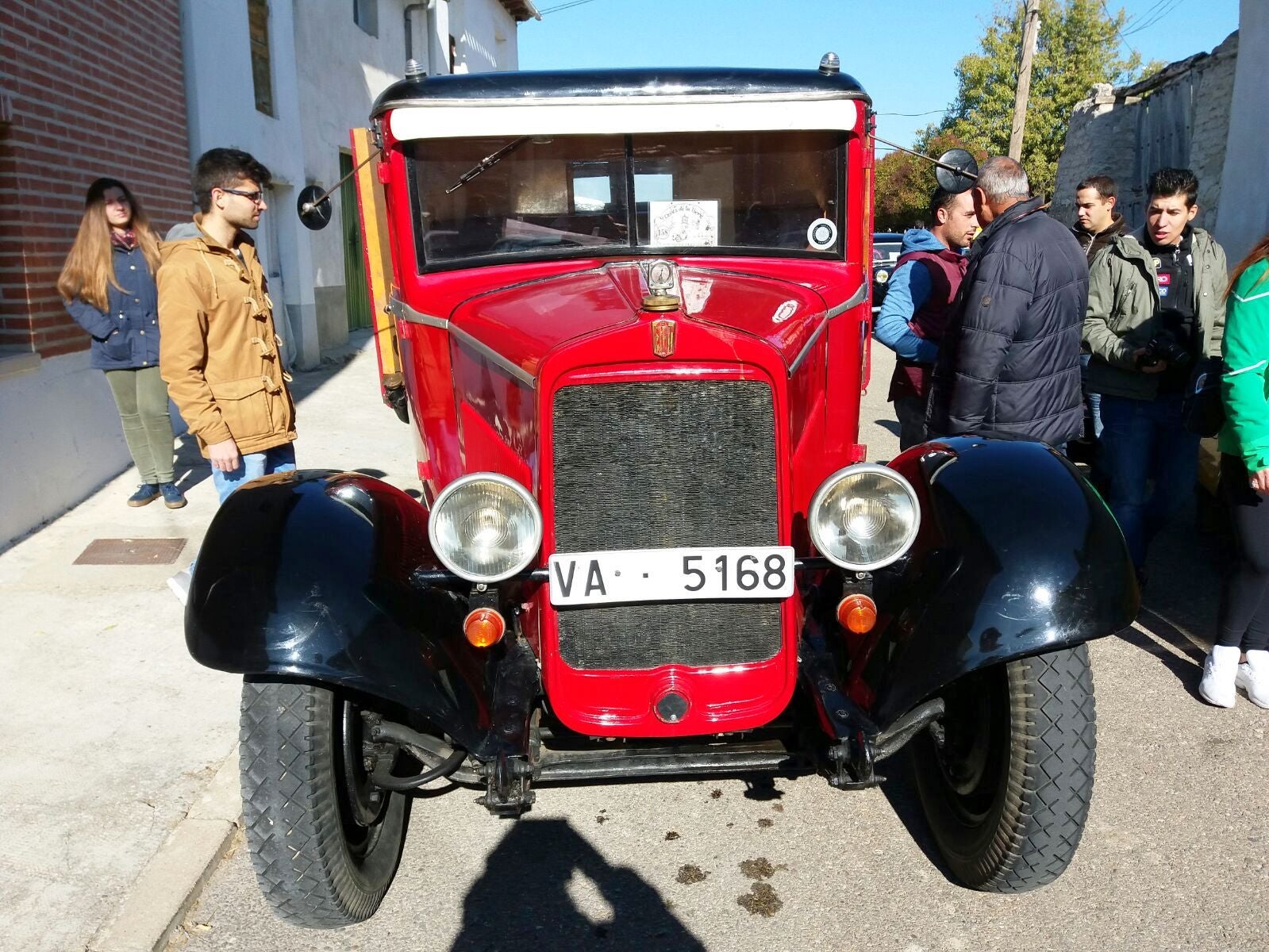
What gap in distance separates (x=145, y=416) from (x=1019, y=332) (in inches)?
187

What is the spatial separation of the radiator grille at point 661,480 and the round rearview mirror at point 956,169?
1515 millimetres

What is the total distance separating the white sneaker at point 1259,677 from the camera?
12.9ft

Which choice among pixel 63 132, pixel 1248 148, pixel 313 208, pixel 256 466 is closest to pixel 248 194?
pixel 313 208

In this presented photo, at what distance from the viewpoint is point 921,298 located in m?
4.74

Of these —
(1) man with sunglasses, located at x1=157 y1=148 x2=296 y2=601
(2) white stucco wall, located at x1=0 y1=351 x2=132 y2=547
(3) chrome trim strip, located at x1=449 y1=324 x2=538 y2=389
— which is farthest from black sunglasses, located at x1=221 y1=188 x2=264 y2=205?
(2) white stucco wall, located at x1=0 y1=351 x2=132 y2=547

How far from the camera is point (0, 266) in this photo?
5812 millimetres

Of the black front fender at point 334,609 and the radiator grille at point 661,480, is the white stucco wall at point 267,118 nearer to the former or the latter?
the black front fender at point 334,609

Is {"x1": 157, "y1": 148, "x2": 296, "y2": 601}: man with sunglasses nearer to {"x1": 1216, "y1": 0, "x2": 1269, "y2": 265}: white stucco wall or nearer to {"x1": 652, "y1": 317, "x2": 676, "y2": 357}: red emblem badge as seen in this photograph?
{"x1": 652, "y1": 317, "x2": 676, "y2": 357}: red emblem badge

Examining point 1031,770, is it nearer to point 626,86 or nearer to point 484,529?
point 484,529

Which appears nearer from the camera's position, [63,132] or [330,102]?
[63,132]

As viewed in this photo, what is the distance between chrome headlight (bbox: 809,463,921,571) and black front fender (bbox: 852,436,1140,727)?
20cm

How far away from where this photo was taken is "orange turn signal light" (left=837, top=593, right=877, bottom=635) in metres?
2.62

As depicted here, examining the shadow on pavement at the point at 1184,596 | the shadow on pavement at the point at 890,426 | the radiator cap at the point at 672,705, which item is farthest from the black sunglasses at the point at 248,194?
the shadow on pavement at the point at 890,426

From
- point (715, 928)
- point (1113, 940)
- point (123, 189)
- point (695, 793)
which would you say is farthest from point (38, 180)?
point (1113, 940)
